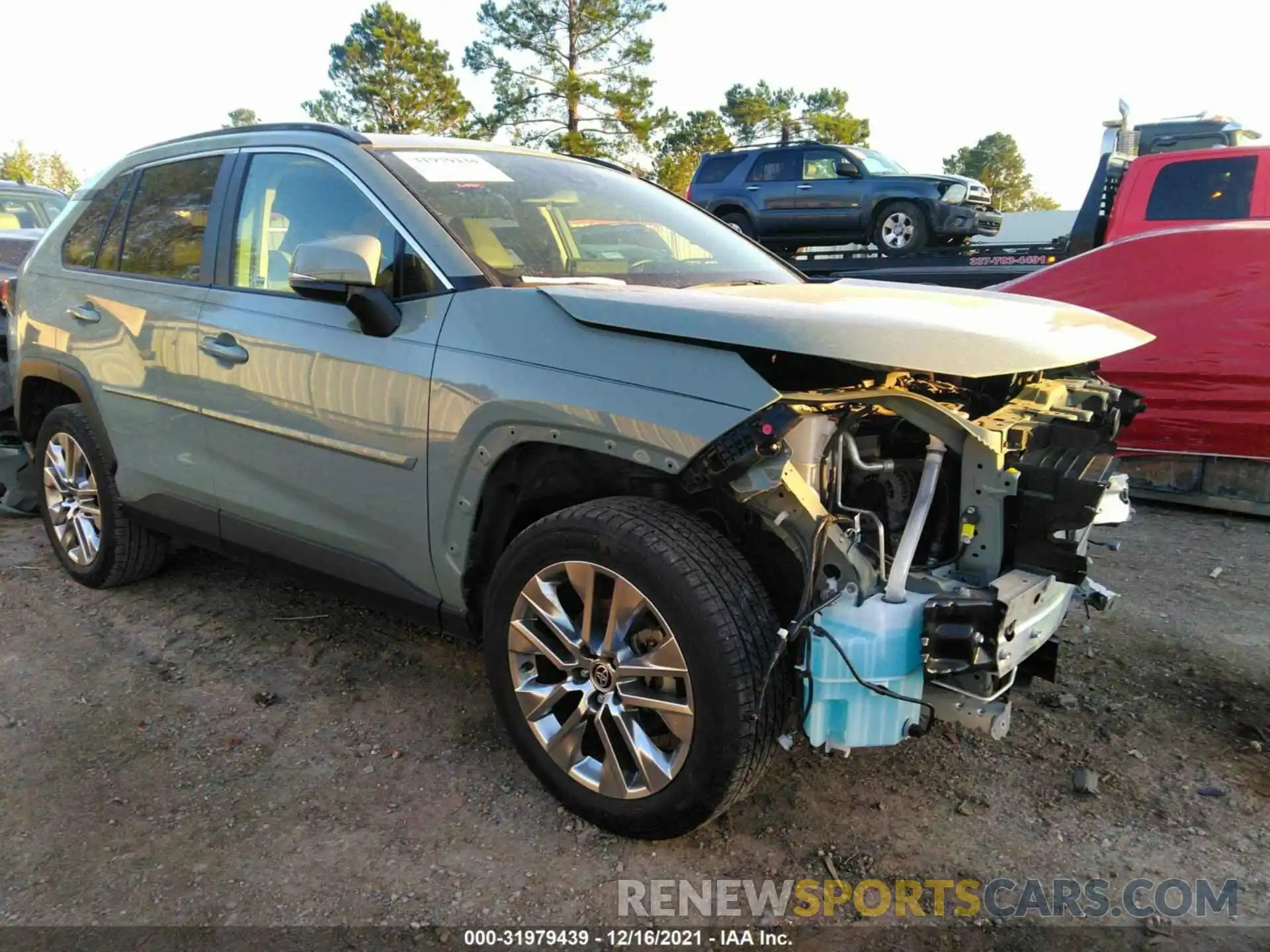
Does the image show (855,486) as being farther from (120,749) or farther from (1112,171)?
(1112,171)

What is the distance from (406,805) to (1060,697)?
224 cm

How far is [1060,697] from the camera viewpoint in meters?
3.28

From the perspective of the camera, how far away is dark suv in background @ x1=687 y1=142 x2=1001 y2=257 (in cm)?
1252

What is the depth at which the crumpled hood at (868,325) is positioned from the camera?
212 cm

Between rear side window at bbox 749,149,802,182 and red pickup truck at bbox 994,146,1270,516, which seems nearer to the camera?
red pickup truck at bbox 994,146,1270,516

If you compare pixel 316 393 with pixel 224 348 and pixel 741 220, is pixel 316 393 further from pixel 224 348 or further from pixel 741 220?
pixel 741 220

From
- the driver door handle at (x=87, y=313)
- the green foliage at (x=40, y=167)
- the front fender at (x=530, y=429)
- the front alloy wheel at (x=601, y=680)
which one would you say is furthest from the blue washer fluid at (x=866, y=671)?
the green foliage at (x=40, y=167)

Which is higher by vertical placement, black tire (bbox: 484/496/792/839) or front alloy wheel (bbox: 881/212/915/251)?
front alloy wheel (bbox: 881/212/915/251)

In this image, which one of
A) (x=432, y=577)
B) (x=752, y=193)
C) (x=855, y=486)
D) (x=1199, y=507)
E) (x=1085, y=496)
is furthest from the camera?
(x=752, y=193)

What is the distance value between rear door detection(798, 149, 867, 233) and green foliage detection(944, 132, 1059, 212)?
48.9 metres

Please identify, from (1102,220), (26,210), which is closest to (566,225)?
(1102,220)

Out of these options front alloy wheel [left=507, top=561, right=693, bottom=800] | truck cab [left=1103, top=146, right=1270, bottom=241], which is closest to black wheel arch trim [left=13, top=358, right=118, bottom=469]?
front alloy wheel [left=507, top=561, right=693, bottom=800]

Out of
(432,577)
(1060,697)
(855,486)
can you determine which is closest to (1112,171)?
(1060,697)

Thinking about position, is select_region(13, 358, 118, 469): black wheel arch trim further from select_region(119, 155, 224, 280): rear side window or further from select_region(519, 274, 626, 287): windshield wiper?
select_region(519, 274, 626, 287): windshield wiper
